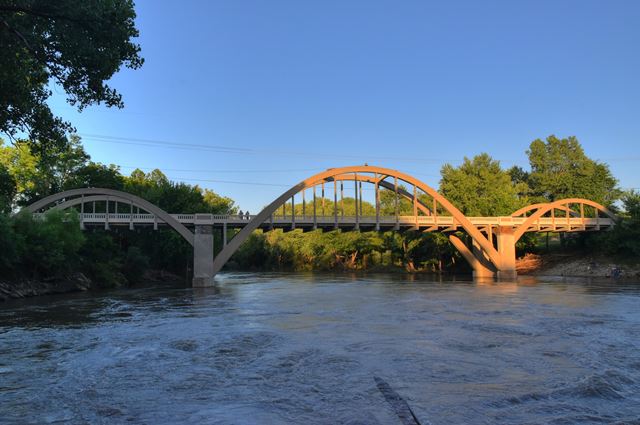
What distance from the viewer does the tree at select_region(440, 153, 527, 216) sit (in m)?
72.8

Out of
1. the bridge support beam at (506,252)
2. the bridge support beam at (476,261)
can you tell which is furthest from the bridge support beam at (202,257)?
the bridge support beam at (506,252)

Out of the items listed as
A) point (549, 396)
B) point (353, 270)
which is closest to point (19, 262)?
point (549, 396)

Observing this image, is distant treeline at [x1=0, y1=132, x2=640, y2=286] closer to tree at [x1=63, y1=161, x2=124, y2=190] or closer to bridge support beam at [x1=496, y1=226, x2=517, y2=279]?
tree at [x1=63, y1=161, x2=124, y2=190]

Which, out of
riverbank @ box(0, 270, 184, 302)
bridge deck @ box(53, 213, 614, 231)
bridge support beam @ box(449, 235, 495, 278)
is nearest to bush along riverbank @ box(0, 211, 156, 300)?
riverbank @ box(0, 270, 184, 302)

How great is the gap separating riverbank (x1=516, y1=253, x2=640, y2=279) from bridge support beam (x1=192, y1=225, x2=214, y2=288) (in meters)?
44.7

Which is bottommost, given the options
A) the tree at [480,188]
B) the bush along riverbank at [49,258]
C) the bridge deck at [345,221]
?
the bush along riverbank at [49,258]

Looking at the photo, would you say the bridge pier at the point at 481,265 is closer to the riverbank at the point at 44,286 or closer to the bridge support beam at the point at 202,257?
the bridge support beam at the point at 202,257

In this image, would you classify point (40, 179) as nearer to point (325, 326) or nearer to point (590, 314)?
point (325, 326)

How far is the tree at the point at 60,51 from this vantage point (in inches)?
448

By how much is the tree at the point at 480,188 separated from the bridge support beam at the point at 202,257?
40.4 metres

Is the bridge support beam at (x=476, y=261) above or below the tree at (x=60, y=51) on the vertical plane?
below

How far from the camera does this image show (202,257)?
50.8 metres

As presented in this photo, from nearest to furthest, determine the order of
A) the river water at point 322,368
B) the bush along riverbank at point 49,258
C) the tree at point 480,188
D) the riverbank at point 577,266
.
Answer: the river water at point 322,368, the bush along riverbank at point 49,258, the riverbank at point 577,266, the tree at point 480,188

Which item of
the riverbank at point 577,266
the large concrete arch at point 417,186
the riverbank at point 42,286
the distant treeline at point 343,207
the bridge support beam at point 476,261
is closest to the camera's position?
the riverbank at point 42,286
